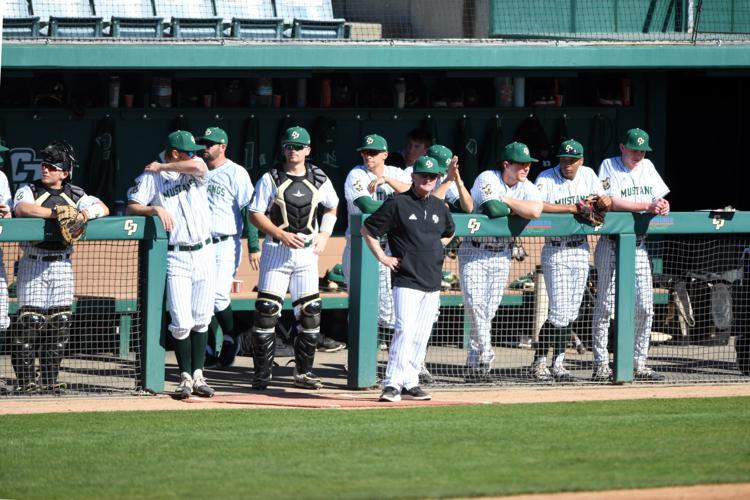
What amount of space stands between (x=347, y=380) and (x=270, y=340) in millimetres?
730

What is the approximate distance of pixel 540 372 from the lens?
31.6 ft

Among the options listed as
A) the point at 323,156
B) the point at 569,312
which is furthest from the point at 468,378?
the point at 323,156

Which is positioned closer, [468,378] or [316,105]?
[468,378]

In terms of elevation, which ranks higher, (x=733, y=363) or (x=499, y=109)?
(x=499, y=109)

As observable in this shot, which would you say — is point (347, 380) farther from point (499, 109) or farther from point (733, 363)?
point (499, 109)

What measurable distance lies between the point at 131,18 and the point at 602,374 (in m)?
5.69

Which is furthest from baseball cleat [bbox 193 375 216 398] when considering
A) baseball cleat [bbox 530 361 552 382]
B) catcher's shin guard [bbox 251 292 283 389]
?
baseball cleat [bbox 530 361 552 382]

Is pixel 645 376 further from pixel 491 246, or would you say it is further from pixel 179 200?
pixel 179 200

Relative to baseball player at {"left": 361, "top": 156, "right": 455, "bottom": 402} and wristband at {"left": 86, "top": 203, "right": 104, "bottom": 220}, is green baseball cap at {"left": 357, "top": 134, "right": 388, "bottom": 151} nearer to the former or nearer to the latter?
baseball player at {"left": 361, "top": 156, "right": 455, "bottom": 402}

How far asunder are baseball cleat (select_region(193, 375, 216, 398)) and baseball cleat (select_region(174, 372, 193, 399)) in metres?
0.05

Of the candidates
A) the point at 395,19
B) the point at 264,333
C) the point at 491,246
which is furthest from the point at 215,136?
the point at 395,19

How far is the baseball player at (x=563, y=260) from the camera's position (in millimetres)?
9492

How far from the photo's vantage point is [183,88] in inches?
506

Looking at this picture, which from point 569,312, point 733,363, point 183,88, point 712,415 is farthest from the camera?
point 183,88
